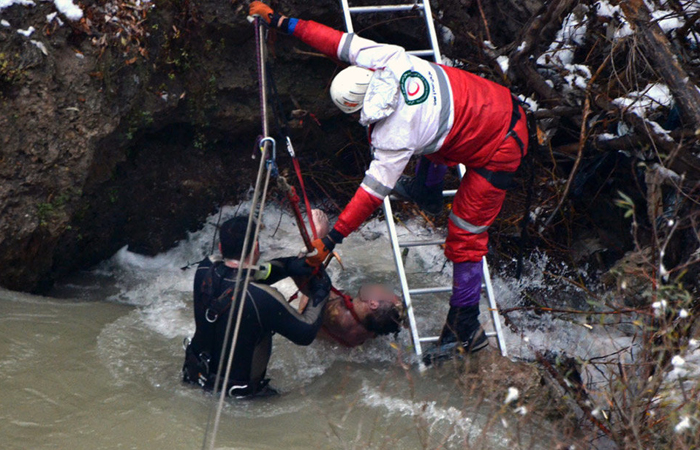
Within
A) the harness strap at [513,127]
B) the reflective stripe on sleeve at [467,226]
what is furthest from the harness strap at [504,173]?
the reflective stripe on sleeve at [467,226]

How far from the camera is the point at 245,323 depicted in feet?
12.3

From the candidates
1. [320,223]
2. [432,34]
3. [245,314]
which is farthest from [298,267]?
[432,34]

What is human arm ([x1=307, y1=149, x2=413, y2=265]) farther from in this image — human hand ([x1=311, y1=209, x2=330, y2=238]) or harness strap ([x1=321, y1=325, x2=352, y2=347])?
harness strap ([x1=321, y1=325, x2=352, y2=347])

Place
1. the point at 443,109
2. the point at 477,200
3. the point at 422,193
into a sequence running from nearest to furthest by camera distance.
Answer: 1. the point at 443,109
2. the point at 477,200
3. the point at 422,193

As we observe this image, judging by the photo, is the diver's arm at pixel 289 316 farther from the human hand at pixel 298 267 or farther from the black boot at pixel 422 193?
the black boot at pixel 422 193

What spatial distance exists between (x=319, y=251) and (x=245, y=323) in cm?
56

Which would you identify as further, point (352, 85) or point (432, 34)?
point (432, 34)

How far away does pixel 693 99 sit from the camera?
425cm

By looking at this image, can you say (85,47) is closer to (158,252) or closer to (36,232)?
(36,232)

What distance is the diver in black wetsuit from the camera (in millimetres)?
3697

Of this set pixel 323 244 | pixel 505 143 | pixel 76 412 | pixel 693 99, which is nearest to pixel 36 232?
pixel 76 412

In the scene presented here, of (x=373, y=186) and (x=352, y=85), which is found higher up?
(x=352, y=85)

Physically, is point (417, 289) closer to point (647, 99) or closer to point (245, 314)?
point (245, 314)

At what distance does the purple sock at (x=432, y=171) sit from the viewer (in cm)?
484
